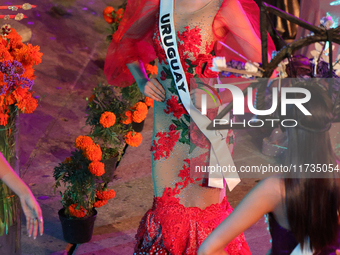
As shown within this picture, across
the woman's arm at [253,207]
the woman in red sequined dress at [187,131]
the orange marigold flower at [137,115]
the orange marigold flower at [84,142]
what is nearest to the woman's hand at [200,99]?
the woman in red sequined dress at [187,131]

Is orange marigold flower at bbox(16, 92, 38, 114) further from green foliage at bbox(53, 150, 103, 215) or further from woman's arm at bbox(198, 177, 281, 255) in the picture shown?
woman's arm at bbox(198, 177, 281, 255)

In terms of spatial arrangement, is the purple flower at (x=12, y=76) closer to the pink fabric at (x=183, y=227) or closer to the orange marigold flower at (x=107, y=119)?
the pink fabric at (x=183, y=227)

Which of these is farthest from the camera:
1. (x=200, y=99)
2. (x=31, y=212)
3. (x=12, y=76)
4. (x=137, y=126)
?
(x=137, y=126)

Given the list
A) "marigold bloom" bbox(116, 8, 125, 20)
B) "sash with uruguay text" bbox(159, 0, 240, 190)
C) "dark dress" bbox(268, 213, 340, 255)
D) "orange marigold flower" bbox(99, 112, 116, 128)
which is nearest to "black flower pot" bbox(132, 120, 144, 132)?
"marigold bloom" bbox(116, 8, 125, 20)

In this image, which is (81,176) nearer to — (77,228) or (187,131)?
(77,228)

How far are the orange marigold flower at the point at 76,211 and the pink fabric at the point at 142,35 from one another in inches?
42.6

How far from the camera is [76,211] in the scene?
141 inches

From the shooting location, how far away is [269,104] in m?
1.44

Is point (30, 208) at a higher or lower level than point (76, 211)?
higher

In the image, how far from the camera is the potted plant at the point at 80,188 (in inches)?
140

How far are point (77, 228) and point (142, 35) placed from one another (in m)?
1.68

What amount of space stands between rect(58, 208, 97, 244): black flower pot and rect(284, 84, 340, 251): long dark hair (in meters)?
2.41

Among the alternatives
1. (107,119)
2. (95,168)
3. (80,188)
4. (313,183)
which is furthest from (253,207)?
(107,119)

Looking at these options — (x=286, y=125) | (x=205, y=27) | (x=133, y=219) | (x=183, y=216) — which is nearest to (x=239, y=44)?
(x=205, y=27)
